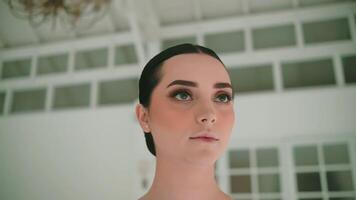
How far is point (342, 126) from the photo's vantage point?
11.6 feet

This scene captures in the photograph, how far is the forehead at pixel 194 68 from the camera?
20.1 inches

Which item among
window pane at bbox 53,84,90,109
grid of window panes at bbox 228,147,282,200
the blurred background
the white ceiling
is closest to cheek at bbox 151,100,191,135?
the blurred background

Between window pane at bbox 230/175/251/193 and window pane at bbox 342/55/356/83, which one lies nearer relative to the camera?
window pane at bbox 230/175/251/193

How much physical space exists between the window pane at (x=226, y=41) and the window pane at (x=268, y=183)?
5.12 feet

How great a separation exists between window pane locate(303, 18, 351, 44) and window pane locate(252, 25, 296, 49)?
17 cm

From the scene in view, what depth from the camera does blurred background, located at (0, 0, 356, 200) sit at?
3.59m

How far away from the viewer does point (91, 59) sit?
4.84m

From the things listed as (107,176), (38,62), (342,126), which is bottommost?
(107,176)

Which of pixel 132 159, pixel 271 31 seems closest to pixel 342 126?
pixel 271 31

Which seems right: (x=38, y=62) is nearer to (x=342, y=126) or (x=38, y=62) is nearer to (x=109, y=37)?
(x=109, y=37)

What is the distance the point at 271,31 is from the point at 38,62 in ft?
10.1

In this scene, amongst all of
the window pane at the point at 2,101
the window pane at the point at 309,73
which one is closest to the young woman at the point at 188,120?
the window pane at the point at 309,73

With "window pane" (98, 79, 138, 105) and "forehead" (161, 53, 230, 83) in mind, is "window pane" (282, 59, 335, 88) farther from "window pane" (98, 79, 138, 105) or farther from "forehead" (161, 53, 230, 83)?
"forehead" (161, 53, 230, 83)

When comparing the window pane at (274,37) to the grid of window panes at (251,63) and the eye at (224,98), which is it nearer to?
the grid of window panes at (251,63)
